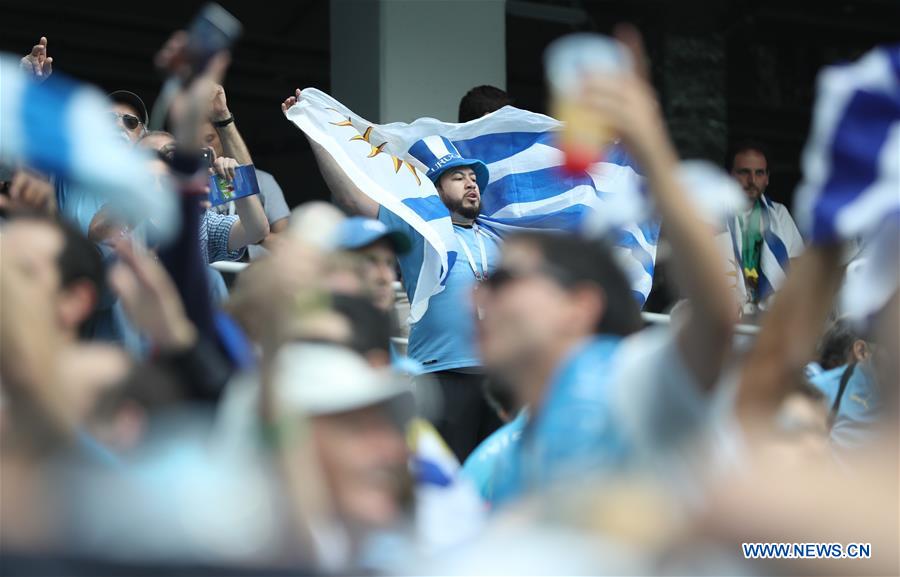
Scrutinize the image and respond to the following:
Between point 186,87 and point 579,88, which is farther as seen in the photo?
point 186,87

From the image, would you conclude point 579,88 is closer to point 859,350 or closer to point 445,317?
point 859,350

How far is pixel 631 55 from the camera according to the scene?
2557mm

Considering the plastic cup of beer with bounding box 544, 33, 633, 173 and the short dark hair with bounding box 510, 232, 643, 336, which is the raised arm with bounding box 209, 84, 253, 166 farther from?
the plastic cup of beer with bounding box 544, 33, 633, 173

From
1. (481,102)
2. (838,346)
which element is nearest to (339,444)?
(838,346)

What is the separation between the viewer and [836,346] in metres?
5.33

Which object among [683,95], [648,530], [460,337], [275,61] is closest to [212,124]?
[460,337]

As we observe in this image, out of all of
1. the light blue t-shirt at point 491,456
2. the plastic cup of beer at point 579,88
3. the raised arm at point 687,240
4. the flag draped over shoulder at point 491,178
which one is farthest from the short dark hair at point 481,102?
the raised arm at point 687,240

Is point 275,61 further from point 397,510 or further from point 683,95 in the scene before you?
point 397,510

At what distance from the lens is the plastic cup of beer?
8.36 feet

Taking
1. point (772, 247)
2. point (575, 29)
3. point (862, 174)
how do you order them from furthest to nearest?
point (575, 29) < point (772, 247) < point (862, 174)

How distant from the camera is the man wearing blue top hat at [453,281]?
5230 mm

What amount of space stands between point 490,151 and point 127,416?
3.70 metres

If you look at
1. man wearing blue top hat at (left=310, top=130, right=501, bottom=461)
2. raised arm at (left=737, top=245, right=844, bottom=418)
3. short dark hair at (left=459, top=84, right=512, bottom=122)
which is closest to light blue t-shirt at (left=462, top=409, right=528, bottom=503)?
raised arm at (left=737, top=245, right=844, bottom=418)

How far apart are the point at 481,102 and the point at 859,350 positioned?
1.94 m
